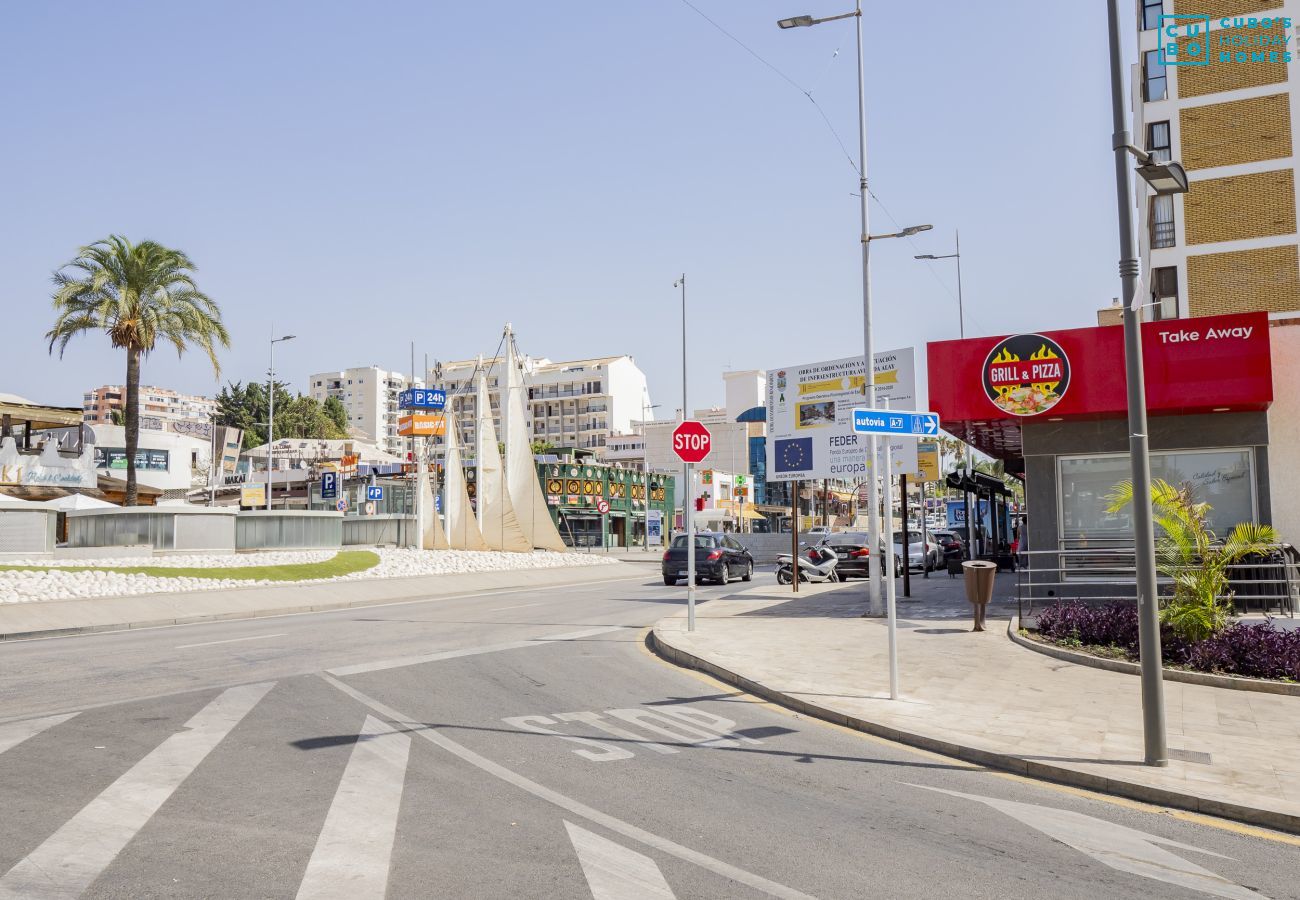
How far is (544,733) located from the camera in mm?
8516

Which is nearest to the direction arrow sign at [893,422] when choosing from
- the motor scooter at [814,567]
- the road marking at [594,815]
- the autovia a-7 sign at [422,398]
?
the road marking at [594,815]

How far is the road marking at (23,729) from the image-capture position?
7805 millimetres

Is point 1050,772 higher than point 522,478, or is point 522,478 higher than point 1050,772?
point 522,478

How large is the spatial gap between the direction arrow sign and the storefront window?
8.89m

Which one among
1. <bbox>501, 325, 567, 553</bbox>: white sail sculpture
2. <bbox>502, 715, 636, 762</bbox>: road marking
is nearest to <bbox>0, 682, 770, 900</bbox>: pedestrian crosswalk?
<bbox>502, 715, 636, 762</bbox>: road marking

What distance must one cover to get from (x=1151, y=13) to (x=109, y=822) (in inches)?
2060

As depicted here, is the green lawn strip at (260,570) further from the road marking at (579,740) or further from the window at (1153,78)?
the window at (1153,78)

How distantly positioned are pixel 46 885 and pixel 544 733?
14.1 ft

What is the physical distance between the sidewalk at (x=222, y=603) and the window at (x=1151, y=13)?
124 ft

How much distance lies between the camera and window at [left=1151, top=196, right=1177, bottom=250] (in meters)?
43.2

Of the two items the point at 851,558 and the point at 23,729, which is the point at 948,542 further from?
the point at 23,729

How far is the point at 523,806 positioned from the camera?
6.26m

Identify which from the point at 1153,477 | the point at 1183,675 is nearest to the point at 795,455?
the point at 1153,477

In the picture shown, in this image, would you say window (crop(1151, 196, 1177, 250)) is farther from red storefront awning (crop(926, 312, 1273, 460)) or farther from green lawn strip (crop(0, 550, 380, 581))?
green lawn strip (crop(0, 550, 380, 581))
